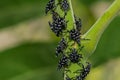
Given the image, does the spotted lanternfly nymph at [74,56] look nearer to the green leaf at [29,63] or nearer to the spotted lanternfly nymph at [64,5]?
the spotted lanternfly nymph at [64,5]

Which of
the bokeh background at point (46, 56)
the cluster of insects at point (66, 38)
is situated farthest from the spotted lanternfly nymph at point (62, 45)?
the bokeh background at point (46, 56)

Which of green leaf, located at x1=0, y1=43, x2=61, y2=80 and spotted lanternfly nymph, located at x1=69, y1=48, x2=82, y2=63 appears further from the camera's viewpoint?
green leaf, located at x1=0, y1=43, x2=61, y2=80

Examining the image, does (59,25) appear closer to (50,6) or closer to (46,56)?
(50,6)

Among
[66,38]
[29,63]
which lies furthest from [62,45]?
[29,63]

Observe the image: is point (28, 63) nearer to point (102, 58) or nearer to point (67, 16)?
point (102, 58)

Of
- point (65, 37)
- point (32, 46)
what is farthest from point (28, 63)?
point (65, 37)

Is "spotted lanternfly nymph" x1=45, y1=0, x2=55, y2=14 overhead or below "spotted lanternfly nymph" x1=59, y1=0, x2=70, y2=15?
overhead

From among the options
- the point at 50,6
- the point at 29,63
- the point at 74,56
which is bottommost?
the point at 74,56

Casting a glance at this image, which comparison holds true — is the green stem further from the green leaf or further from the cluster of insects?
the green leaf

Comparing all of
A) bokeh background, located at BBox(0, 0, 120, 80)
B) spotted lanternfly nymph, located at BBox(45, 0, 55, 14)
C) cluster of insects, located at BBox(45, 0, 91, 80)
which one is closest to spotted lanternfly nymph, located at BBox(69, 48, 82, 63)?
cluster of insects, located at BBox(45, 0, 91, 80)

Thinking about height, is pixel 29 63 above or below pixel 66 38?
above
